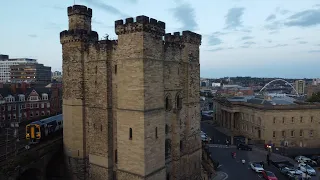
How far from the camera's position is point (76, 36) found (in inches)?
1168

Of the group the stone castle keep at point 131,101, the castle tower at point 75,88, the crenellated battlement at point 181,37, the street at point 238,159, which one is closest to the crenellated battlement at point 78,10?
the castle tower at point 75,88

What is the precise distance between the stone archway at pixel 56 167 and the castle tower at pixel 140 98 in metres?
10.3

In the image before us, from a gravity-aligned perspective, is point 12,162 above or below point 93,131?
below

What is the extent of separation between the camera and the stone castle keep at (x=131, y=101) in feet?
76.5

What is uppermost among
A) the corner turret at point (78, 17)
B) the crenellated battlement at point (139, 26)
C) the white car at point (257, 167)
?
the corner turret at point (78, 17)

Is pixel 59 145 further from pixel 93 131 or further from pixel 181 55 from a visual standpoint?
pixel 181 55

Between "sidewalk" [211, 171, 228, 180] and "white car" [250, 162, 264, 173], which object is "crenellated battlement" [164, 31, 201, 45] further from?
"white car" [250, 162, 264, 173]

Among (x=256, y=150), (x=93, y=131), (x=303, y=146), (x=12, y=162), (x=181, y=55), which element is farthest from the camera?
(x=303, y=146)

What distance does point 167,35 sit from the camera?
30.0 meters

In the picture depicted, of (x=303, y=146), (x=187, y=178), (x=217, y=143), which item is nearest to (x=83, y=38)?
(x=187, y=178)

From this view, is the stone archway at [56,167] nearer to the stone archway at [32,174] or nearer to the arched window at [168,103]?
the stone archway at [32,174]

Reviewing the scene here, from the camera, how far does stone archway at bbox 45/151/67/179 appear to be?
31.6m

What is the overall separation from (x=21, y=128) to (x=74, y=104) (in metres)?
19.2

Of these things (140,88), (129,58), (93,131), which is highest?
(129,58)
